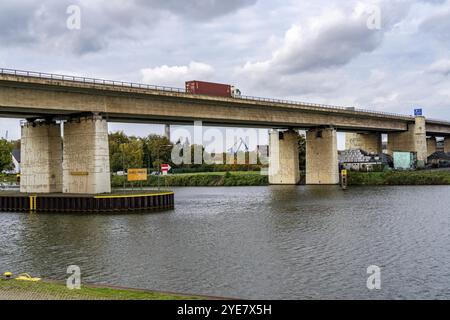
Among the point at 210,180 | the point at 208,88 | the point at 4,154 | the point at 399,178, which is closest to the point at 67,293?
the point at 208,88

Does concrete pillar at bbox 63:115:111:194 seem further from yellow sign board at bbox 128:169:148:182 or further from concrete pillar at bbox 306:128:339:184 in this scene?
concrete pillar at bbox 306:128:339:184

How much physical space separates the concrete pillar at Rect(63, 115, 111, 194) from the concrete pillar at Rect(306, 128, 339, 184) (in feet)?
176

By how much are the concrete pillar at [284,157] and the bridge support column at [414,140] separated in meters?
36.0

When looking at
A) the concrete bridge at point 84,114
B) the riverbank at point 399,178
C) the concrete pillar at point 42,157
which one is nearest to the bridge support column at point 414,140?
the riverbank at point 399,178

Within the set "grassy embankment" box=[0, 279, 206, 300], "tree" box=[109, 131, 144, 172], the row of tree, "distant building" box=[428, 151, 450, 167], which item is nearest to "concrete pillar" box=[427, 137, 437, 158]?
"distant building" box=[428, 151, 450, 167]

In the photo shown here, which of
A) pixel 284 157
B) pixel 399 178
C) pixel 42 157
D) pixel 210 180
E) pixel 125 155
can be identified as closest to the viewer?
pixel 42 157

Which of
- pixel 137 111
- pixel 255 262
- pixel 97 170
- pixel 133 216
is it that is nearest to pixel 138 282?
pixel 255 262

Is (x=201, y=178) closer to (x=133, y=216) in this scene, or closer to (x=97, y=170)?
(x=97, y=170)

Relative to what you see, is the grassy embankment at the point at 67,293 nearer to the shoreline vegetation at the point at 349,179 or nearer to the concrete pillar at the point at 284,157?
the shoreline vegetation at the point at 349,179

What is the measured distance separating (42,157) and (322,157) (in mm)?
58049

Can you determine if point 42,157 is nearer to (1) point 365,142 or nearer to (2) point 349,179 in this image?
(2) point 349,179

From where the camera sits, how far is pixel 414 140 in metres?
124

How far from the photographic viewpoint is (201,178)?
125 meters
